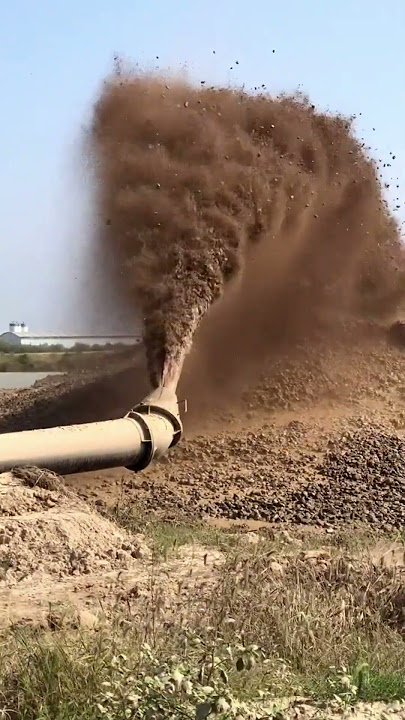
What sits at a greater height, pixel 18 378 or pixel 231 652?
pixel 18 378

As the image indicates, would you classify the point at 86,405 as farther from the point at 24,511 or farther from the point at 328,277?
the point at 24,511

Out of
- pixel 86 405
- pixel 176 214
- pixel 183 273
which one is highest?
pixel 176 214

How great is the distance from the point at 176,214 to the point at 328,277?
540 cm

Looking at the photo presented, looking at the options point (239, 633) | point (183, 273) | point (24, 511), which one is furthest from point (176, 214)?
point (239, 633)

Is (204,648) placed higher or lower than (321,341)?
lower

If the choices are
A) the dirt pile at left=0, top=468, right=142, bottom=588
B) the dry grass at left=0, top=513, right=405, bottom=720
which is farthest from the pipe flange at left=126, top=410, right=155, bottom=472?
the dry grass at left=0, top=513, right=405, bottom=720

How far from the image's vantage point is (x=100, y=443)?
1141 centimetres

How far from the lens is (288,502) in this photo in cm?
1404

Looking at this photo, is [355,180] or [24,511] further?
[355,180]

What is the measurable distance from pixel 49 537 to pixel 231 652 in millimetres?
4137

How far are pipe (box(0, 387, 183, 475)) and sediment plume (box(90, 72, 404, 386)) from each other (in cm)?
167

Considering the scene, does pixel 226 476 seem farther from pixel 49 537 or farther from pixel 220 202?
pixel 49 537

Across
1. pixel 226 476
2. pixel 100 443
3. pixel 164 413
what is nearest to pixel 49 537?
pixel 100 443

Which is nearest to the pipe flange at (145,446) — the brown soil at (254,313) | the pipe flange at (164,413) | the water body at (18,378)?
the pipe flange at (164,413)
